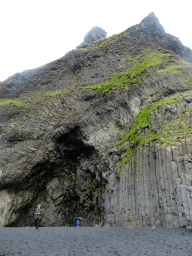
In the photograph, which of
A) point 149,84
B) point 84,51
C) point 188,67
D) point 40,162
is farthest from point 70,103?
point 188,67

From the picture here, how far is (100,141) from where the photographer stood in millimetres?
23406

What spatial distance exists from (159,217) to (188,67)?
21793mm

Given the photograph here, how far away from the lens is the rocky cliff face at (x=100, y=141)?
13719mm

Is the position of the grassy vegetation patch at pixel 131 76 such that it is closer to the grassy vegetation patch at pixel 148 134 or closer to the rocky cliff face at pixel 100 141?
the rocky cliff face at pixel 100 141

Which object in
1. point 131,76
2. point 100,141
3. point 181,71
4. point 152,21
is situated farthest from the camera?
point 152,21

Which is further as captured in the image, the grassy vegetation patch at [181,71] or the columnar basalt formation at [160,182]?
the grassy vegetation patch at [181,71]

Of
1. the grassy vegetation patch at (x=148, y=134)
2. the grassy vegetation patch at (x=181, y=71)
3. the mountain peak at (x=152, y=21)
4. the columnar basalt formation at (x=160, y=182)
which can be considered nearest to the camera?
the columnar basalt formation at (x=160, y=182)

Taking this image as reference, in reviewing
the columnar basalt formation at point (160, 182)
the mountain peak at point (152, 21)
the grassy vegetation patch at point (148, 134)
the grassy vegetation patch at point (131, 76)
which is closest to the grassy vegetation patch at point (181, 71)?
the grassy vegetation patch at point (131, 76)

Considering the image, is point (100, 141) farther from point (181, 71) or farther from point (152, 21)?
point (152, 21)

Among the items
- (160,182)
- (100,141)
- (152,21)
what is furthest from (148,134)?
(152,21)

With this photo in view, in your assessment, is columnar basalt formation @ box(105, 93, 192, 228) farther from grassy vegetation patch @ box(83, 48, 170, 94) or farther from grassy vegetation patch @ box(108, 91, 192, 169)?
grassy vegetation patch @ box(83, 48, 170, 94)

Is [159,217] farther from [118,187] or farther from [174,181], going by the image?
[118,187]

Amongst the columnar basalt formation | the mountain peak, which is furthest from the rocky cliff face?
the mountain peak

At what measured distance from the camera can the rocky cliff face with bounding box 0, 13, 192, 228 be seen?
45.0ft
